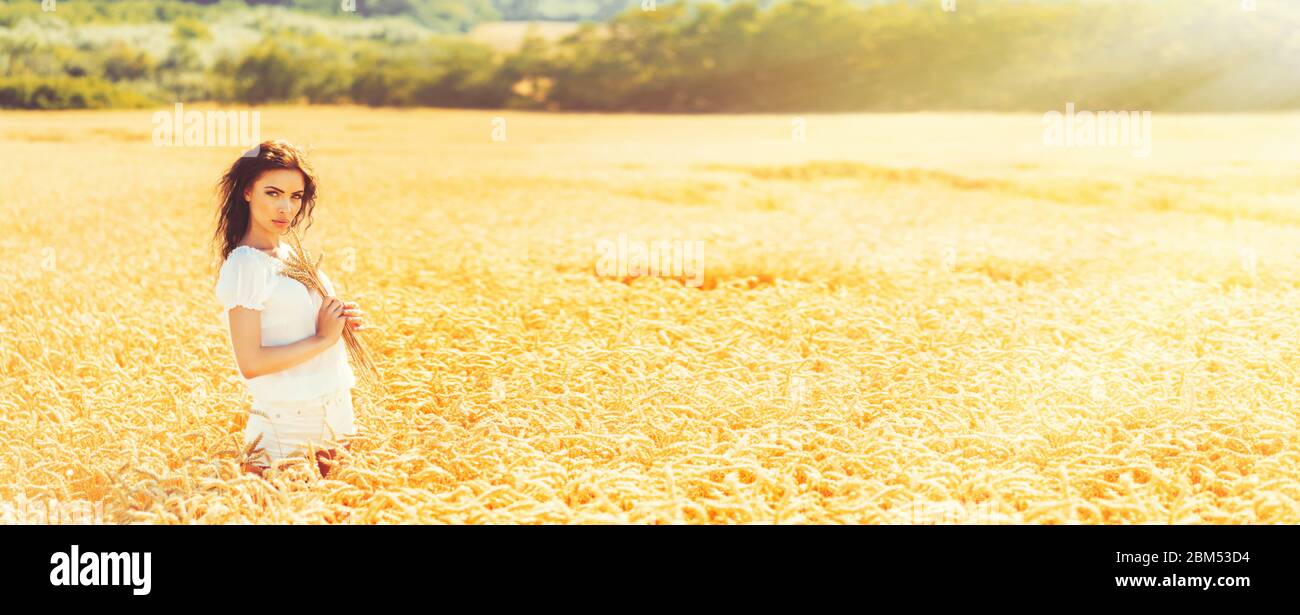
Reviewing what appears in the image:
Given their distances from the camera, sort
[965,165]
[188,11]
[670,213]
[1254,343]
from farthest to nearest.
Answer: [188,11], [965,165], [670,213], [1254,343]

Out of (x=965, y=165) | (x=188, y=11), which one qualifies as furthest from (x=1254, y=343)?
(x=188, y=11)

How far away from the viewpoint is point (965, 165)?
1594cm

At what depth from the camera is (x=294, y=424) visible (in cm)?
335

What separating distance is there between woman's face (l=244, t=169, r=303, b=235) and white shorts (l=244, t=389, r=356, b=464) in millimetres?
535

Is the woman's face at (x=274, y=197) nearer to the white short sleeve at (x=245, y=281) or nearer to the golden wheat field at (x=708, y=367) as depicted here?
the white short sleeve at (x=245, y=281)

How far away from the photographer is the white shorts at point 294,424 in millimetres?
3326

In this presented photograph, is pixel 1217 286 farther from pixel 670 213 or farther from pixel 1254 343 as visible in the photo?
pixel 670 213

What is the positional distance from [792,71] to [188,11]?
20.9 metres

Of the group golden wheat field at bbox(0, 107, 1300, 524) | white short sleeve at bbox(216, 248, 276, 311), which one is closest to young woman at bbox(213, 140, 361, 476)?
white short sleeve at bbox(216, 248, 276, 311)

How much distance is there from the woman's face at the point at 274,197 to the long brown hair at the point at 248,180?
0.02 meters

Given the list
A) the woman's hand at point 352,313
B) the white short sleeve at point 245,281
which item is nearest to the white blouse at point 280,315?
the white short sleeve at point 245,281

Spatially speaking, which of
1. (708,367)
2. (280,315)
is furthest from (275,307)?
(708,367)

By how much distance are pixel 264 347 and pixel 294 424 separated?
0.34 m

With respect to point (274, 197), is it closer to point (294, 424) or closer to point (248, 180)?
point (248, 180)
